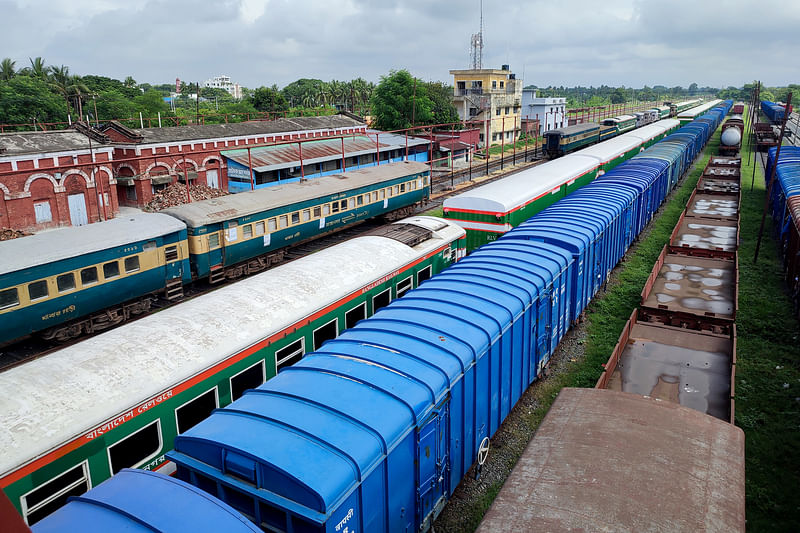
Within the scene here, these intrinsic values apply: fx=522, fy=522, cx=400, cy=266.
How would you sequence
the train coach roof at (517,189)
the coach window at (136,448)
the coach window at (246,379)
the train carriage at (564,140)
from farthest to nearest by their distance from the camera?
the train carriage at (564,140), the train coach roof at (517,189), the coach window at (246,379), the coach window at (136,448)

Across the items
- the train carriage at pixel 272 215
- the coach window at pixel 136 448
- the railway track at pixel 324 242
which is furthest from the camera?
the train carriage at pixel 272 215

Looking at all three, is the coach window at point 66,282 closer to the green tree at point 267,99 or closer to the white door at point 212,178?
the white door at point 212,178

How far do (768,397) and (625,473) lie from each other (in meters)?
9.72

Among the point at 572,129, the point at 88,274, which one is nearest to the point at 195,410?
the point at 88,274

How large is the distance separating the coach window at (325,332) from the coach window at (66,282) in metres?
8.70

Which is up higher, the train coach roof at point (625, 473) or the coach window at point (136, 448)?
the train coach roof at point (625, 473)

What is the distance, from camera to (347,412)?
6.95 metres

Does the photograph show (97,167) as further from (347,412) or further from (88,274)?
(347,412)

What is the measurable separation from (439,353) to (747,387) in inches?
392

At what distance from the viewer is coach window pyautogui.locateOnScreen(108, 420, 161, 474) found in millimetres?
7480

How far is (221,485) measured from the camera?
6.44 meters

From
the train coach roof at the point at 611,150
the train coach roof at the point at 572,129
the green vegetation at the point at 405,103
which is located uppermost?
the green vegetation at the point at 405,103

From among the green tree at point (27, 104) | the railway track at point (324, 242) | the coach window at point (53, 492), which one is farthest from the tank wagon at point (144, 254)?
the green tree at point (27, 104)

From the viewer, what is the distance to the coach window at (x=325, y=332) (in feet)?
37.3
